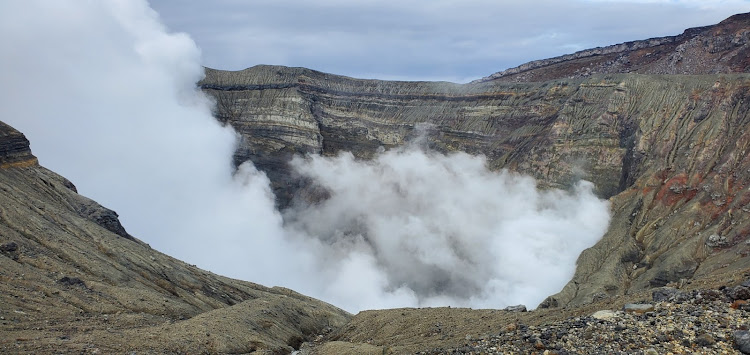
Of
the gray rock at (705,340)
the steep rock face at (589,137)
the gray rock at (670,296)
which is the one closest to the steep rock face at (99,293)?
the gray rock at (670,296)

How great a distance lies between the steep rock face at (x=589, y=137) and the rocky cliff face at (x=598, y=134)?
0.21 meters

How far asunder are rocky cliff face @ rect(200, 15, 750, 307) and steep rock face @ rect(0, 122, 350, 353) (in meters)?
34.1

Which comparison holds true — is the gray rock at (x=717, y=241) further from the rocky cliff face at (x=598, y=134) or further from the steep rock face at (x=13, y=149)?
the steep rock face at (x=13, y=149)

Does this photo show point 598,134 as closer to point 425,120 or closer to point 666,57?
point 666,57

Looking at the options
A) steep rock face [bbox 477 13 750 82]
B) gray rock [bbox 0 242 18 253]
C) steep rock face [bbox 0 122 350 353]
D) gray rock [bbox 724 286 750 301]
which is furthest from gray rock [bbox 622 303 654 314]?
steep rock face [bbox 477 13 750 82]

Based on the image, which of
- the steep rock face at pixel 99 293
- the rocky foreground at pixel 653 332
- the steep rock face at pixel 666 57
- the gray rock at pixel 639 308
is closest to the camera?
the rocky foreground at pixel 653 332

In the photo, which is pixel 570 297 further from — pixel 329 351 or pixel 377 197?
pixel 377 197

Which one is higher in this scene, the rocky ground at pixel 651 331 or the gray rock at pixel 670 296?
the gray rock at pixel 670 296

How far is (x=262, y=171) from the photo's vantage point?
142 meters

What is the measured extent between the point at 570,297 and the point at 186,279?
133 ft

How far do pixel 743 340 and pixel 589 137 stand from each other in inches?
3365

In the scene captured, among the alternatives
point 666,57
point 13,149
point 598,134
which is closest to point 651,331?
point 13,149

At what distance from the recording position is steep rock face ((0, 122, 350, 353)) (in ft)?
127

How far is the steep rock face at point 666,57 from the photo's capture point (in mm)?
112387
